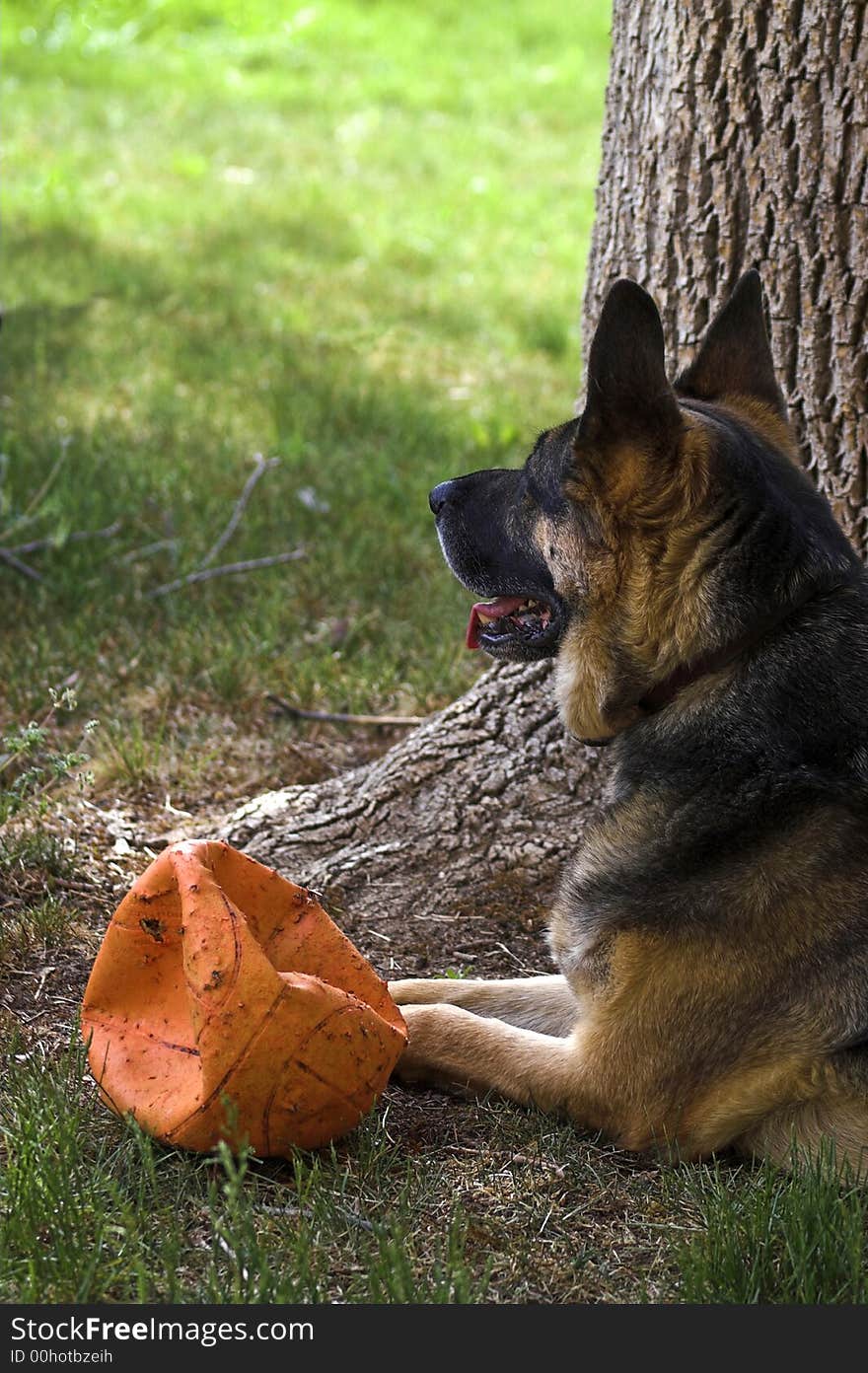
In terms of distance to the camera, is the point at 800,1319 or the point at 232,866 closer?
the point at 800,1319

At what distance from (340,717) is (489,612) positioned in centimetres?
169

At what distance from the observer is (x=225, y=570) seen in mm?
6055

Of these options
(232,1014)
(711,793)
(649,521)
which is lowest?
(232,1014)

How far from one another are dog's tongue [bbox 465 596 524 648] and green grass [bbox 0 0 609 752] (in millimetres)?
1598

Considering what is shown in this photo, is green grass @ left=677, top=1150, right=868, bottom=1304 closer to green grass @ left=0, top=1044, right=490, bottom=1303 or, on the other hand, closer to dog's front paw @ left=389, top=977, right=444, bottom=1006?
green grass @ left=0, top=1044, right=490, bottom=1303

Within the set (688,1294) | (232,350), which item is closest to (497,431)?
(232,350)

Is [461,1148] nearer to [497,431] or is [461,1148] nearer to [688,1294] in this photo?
[688,1294]

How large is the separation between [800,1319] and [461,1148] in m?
0.85

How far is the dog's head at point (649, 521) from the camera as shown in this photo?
297cm

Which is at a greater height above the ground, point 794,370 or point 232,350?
point 794,370

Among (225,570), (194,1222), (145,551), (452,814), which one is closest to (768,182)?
(452,814)

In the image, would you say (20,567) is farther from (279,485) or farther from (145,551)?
(279,485)

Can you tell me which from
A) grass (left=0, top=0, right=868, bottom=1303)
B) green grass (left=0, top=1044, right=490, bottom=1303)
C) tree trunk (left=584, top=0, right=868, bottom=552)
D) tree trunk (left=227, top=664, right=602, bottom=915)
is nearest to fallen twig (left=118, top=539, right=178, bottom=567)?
grass (left=0, top=0, right=868, bottom=1303)

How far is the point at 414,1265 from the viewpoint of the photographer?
2.70 meters
